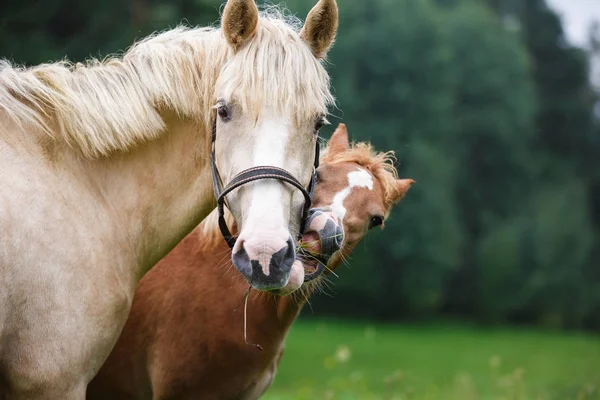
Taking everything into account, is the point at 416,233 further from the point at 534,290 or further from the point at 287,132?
the point at 287,132

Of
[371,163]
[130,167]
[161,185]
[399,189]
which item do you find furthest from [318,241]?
[399,189]

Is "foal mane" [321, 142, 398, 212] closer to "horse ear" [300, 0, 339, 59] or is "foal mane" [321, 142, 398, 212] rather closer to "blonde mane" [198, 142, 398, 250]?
"blonde mane" [198, 142, 398, 250]

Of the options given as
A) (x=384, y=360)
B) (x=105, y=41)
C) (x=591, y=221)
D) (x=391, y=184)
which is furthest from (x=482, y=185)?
(x=391, y=184)

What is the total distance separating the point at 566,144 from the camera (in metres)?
50.3

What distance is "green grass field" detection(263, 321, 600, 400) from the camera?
520 inches

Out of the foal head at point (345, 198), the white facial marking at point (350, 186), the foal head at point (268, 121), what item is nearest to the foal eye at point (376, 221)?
the foal head at point (345, 198)

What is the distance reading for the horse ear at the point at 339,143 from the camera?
512 centimetres

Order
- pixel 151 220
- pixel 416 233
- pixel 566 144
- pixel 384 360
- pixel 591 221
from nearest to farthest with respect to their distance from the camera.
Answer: pixel 151 220 < pixel 384 360 < pixel 416 233 < pixel 591 221 < pixel 566 144

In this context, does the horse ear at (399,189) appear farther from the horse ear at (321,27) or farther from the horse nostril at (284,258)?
the horse nostril at (284,258)

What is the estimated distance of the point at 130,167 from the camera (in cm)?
362

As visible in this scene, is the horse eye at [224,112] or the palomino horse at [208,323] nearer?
the horse eye at [224,112]

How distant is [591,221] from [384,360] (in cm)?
2648

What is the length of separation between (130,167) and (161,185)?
173 millimetres

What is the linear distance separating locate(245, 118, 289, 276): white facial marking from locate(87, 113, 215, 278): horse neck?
442 millimetres
